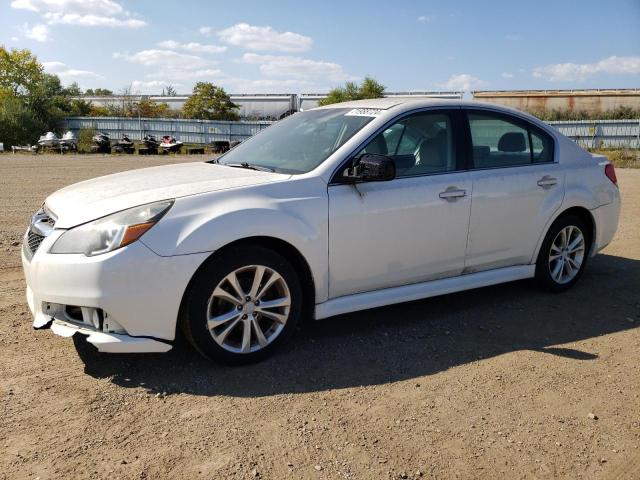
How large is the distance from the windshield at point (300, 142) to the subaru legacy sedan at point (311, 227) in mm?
18

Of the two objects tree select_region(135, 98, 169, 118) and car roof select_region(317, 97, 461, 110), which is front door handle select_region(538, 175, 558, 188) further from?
tree select_region(135, 98, 169, 118)

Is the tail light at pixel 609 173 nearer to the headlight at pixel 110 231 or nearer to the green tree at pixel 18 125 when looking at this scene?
the headlight at pixel 110 231

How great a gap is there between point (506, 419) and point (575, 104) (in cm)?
5311

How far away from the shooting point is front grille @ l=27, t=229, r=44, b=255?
386cm

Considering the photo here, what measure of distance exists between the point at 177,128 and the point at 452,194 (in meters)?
49.4

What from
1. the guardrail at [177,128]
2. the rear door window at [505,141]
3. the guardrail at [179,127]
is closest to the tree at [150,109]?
the guardrail at [179,127]

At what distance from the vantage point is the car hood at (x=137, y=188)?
3.70 meters

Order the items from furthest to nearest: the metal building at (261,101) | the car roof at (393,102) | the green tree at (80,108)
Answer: the green tree at (80,108)
the metal building at (261,101)
the car roof at (393,102)

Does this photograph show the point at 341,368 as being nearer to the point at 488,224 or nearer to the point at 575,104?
the point at 488,224

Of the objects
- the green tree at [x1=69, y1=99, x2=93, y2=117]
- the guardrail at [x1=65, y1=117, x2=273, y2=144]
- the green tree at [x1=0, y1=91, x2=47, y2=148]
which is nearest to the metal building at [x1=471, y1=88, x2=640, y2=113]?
the guardrail at [x1=65, y1=117, x2=273, y2=144]

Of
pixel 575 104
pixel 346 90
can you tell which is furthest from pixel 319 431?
pixel 346 90

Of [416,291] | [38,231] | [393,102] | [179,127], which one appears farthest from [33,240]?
[179,127]

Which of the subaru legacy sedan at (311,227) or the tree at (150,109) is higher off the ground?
the tree at (150,109)

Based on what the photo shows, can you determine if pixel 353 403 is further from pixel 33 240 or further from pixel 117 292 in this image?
pixel 33 240
